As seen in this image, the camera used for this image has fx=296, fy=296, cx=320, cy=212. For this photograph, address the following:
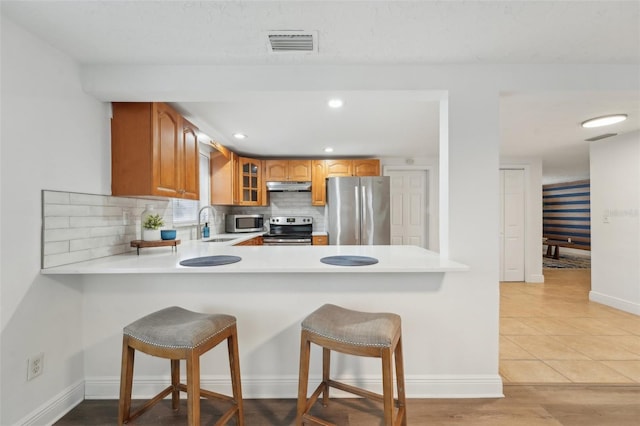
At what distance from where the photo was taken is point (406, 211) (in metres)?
5.20

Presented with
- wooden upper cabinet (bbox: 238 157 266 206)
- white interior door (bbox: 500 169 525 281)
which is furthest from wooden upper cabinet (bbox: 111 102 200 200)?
white interior door (bbox: 500 169 525 281)

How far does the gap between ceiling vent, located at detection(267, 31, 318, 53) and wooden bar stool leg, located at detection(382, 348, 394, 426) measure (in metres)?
1.59

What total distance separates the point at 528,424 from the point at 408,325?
787 millimetres

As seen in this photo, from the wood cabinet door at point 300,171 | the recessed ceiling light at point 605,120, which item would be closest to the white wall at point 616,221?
the recessed ceiling light at point 605,120

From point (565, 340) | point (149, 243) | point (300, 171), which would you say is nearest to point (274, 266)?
point (149, 243)

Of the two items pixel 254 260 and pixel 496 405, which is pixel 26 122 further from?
pixel 496 405

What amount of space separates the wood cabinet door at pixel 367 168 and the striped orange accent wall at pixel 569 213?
6.64 meters

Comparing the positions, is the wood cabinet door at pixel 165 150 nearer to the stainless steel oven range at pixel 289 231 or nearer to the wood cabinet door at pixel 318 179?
the stainless steel oven range at pixel 289 231

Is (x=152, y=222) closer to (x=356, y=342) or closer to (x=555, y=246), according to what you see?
(x=356, y=342)

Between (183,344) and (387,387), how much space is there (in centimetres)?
91

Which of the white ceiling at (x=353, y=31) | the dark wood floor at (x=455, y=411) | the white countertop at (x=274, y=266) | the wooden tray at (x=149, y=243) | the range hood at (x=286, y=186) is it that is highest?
the white ceiling at (x=353, y=31)

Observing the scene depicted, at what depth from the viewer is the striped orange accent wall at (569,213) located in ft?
26.4

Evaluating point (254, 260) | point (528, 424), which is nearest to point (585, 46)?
point (528, 424)

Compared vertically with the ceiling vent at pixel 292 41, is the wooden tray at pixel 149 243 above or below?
below
